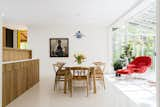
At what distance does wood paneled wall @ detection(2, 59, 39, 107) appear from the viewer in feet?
14.1

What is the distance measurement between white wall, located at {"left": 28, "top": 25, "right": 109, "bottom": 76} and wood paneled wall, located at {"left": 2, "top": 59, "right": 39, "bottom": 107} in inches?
136

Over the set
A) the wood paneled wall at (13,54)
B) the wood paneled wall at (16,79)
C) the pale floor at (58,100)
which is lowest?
the pale floor at (58,100)

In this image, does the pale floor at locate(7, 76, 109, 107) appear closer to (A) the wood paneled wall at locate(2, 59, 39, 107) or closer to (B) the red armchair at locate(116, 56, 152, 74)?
(A) the wood paneled wall at locate(2, 59, 39, 107)

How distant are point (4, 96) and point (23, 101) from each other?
616mm

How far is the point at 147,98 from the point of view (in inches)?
193

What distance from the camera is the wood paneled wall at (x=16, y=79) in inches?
169

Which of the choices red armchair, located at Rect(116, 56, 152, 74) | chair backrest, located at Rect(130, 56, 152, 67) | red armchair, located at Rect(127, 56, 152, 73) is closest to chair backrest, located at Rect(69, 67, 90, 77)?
red armchair, located at Rect(116, 56, 152, 74)

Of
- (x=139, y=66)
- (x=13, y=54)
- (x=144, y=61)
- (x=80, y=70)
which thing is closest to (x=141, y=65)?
(x=139, y=66)

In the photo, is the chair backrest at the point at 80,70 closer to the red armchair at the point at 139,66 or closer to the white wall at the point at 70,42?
the red armchair at the point at 139,66

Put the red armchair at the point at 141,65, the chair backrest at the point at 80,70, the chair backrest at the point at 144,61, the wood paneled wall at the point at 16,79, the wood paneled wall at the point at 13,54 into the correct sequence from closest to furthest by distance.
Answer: the wood paneled wall at the point at 16,79, the wood paneled wall at the point at 13,54, the chair backrest at the point at 80,70, the red armchair at the point at 141,65, the chair backrest at the point at 144,61

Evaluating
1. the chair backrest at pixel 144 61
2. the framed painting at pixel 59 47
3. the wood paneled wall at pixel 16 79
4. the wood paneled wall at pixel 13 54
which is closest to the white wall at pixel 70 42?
the framed painting at pixel 59 47

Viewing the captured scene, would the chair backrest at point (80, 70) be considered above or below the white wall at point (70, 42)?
below

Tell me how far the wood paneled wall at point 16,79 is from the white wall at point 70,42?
344 centimetres

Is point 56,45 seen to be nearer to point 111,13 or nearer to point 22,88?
point 111,13
